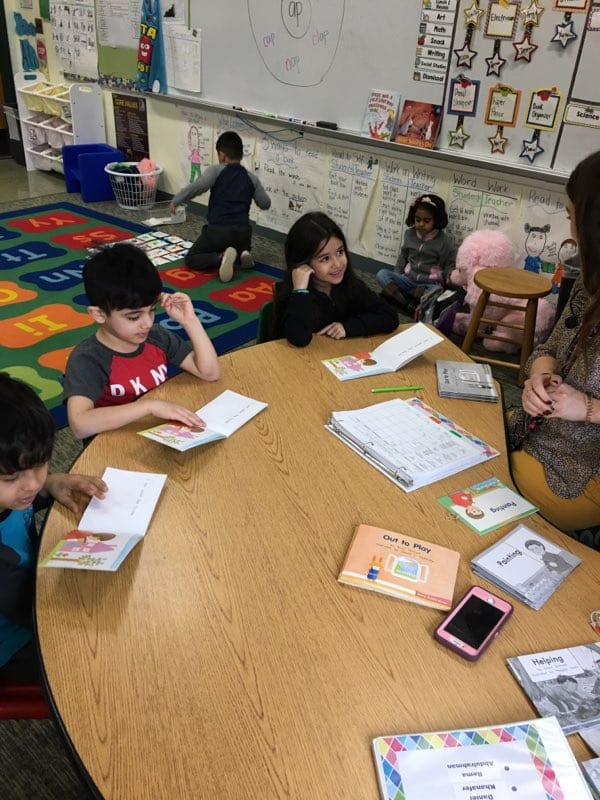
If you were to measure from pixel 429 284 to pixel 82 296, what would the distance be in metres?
2.02

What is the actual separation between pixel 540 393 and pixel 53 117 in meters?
5.79

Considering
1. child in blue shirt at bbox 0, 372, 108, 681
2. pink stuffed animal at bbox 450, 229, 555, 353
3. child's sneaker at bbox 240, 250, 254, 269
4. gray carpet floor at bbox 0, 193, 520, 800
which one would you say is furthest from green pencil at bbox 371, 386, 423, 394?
child's sneaker at bbox 240, 250, 254, 269

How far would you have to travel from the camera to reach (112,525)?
1069mm

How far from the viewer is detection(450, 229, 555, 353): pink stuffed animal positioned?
3.14 metres

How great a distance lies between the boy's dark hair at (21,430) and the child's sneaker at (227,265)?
9.52 ft

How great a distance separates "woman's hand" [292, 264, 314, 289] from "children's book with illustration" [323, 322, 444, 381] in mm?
326

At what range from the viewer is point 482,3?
117 inches

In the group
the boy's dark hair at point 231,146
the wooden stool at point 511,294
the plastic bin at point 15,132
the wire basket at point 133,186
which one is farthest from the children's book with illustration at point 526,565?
the plastic bin at point 15,132

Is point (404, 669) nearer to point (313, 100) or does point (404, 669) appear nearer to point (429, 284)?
point (429, 284)

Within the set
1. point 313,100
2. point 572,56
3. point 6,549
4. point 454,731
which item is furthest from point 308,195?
point 454,731

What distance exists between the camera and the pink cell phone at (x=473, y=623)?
895 millimetres

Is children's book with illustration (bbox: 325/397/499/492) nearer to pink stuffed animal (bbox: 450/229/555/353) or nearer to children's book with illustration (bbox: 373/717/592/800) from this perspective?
children's book with illustration (bbox: 373/717/592/800)

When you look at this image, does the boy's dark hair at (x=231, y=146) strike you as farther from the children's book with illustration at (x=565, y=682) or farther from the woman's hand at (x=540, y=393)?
the children's book with illustration at (x=565, y=682)

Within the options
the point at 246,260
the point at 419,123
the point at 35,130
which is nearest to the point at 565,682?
the point at 419,123
